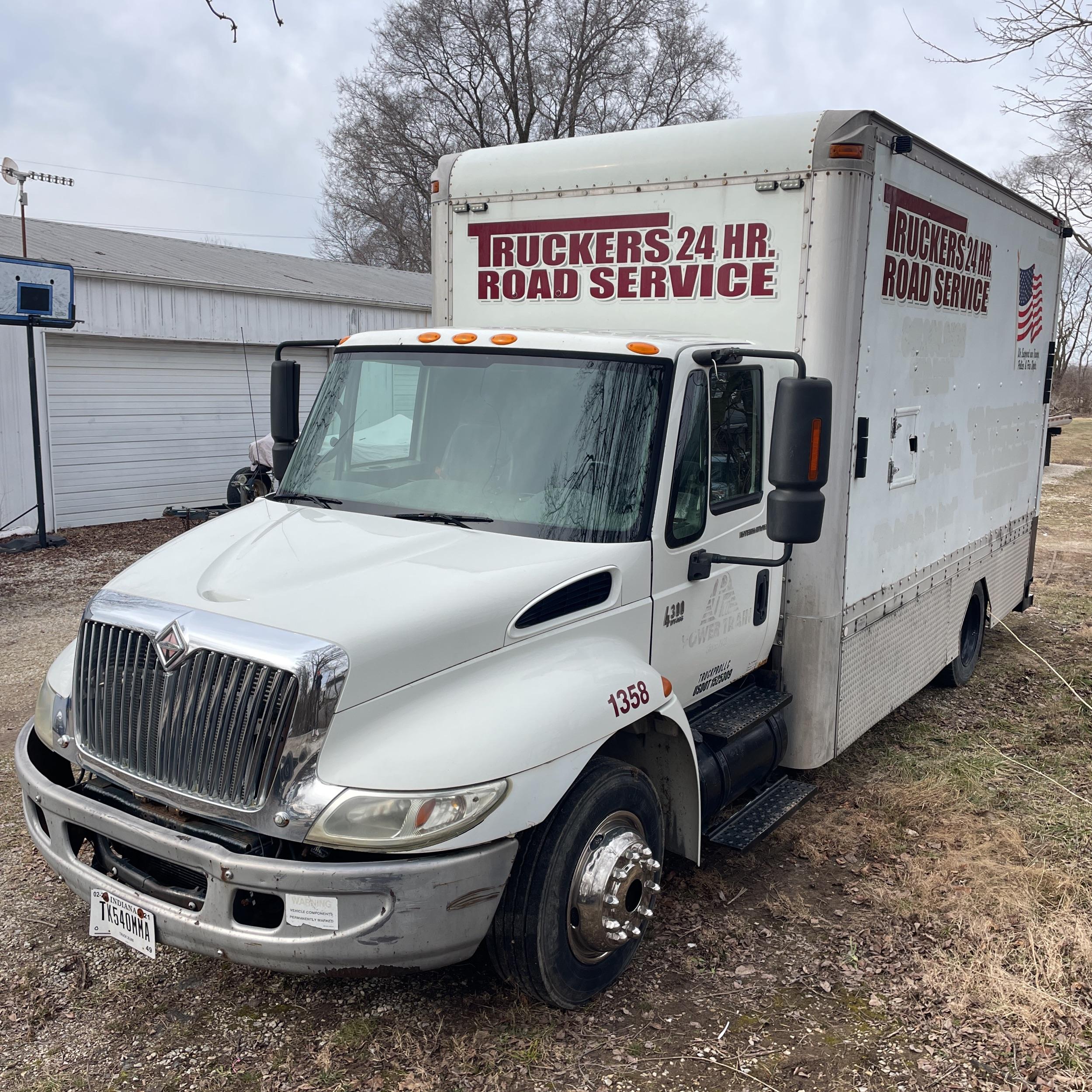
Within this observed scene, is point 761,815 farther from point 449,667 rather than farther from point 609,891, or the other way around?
point 449,667

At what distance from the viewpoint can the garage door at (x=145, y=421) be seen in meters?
14.7

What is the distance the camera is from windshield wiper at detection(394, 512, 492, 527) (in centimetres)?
396

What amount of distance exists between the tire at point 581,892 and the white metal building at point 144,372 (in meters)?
11.0

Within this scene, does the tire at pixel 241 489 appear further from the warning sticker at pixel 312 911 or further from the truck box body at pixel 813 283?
the warning sticker at pixel 312 911

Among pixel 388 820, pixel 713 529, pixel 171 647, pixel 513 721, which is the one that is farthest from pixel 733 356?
pixel 171 647

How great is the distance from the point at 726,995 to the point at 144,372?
46.3ft

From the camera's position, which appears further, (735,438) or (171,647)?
(735,438)

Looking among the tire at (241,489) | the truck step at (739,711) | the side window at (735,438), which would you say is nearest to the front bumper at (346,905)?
the truck step at (739,711)

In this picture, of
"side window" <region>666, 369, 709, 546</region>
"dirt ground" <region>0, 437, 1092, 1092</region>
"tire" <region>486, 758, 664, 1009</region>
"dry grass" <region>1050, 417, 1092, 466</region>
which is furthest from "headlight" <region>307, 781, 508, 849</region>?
"dry grass" <region>1050, 417, 1092, 466</region>

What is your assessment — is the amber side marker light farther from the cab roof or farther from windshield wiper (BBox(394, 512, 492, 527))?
windshield wiper (BBox(394, 512, 492, 527))

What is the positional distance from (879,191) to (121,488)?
13.2 metres

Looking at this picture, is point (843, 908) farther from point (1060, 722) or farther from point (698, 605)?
point (1060, 722)

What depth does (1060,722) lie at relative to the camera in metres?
7.05

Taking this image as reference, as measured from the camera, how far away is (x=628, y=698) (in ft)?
12.2
